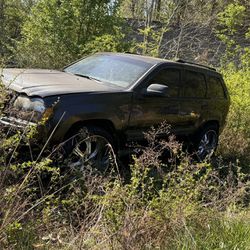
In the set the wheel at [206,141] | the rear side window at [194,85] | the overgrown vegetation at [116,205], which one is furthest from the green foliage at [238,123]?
the overgrown vegetation at [116,205]

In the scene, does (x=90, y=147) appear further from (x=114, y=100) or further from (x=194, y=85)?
(x=194, y=85)

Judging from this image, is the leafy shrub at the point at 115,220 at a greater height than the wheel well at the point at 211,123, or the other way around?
the leafy shrub at the point at 115,220

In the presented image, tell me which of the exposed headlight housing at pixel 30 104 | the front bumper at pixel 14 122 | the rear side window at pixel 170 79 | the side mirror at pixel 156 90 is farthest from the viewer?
the rear side window at pixel 170 79

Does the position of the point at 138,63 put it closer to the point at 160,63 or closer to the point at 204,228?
the point at 160,63

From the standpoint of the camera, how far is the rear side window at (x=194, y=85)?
767 centimetres

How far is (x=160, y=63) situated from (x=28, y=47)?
595cm

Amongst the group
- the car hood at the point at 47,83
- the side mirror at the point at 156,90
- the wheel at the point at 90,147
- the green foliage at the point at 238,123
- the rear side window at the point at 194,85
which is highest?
the car hood at the point at 47,83

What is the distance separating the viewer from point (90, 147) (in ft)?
19.1

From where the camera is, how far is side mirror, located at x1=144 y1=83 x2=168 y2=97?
255 inches

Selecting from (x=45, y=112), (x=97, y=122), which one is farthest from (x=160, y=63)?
(x=45, y=112)

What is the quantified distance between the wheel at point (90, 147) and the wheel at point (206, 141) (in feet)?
9.00

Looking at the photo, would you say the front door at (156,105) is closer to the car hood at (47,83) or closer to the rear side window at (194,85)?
the rear side window at (194,85)

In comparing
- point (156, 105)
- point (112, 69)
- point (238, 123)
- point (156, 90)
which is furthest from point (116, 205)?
point (238, 123)

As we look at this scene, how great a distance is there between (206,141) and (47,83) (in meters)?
3.95
